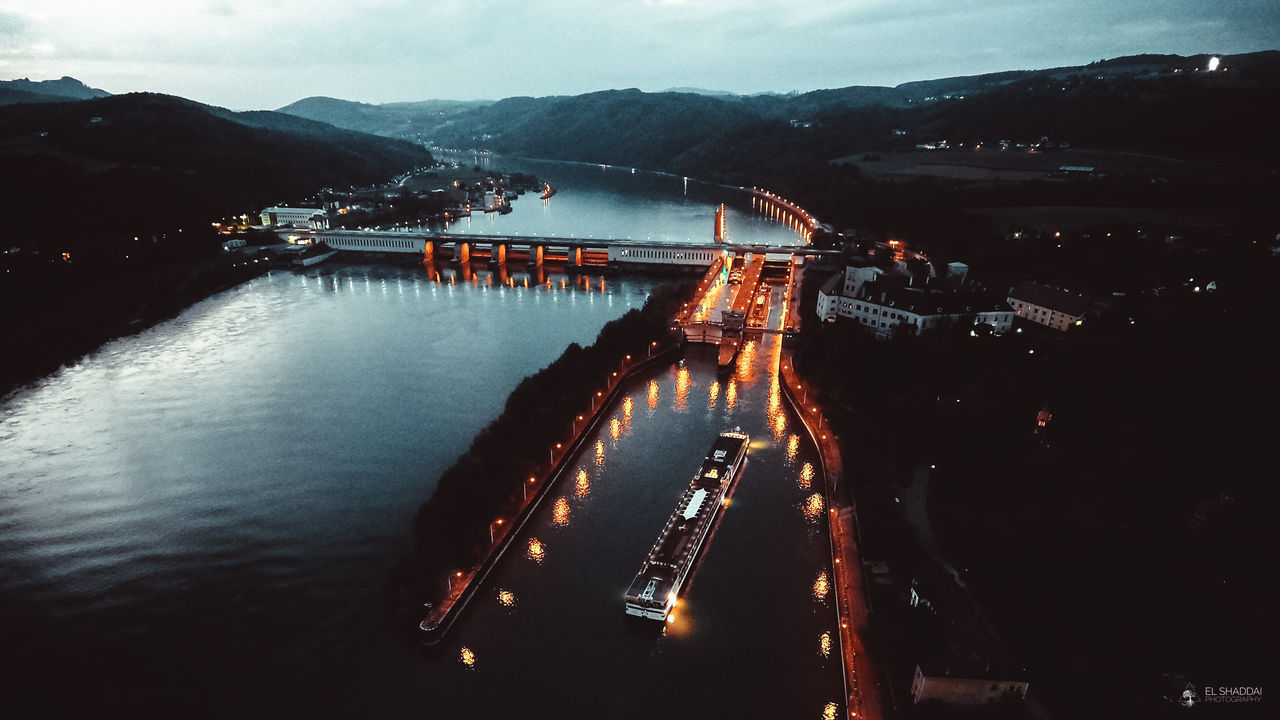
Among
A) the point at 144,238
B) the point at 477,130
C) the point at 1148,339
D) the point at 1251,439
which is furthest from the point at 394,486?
the point at 477,130

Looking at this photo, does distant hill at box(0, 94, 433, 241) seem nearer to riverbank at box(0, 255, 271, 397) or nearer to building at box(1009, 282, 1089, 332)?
riverbank at box(0, 255, 271, 397)

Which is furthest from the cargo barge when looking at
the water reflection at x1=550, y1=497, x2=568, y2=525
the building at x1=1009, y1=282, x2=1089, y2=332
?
the building at x1=1009, y1=282, x2=1089, y2=332

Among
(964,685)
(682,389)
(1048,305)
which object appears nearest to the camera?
(964,685)

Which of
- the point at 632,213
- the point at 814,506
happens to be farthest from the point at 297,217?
the point at 814,506

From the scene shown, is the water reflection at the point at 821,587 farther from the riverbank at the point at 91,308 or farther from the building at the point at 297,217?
the building at the point at 297,217

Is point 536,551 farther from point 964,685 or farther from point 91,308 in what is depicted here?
point 91,308

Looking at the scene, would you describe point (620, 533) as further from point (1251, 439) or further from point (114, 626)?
point (1251, 439)
